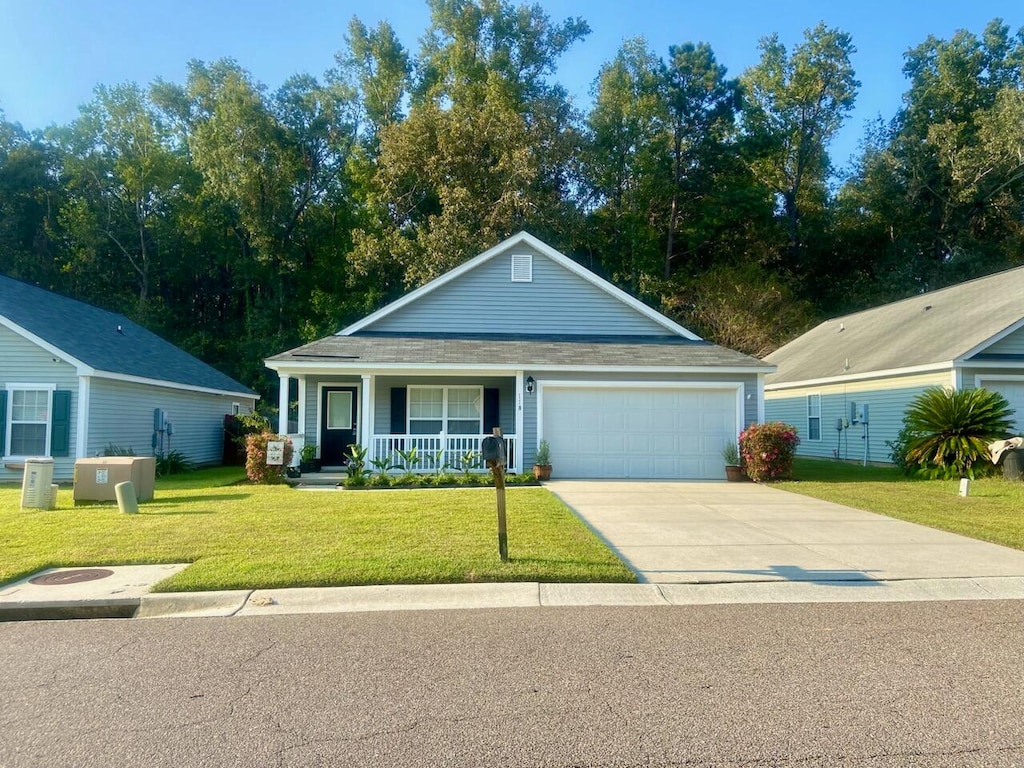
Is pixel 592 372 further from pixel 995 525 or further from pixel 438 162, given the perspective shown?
pixel 438 162

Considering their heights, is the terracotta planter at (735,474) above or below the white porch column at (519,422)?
below

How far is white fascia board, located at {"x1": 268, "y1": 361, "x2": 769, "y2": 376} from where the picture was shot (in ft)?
54.7

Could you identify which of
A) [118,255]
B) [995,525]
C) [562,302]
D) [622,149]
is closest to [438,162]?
[622,149]

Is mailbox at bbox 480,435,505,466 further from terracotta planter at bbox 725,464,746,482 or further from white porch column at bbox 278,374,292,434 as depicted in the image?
terracotta planter at bbox 725,464,746,482

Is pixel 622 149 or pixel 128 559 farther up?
pixel 622 149

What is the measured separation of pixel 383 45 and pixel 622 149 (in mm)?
13452

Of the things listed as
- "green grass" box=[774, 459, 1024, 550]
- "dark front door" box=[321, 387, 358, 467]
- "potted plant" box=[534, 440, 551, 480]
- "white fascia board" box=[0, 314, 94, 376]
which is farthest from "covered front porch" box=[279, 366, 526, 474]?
"green grass" box=[774, 459, 1024, 550]

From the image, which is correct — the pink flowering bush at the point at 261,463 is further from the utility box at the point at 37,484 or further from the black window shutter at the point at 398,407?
the utility box at the point at 37,484

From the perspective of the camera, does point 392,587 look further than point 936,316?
No

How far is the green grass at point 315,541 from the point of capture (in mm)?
7234

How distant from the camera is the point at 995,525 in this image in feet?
33.6

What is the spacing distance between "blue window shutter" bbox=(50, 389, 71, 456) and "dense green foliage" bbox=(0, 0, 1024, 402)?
17025 mm

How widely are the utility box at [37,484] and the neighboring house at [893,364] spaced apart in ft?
61.0

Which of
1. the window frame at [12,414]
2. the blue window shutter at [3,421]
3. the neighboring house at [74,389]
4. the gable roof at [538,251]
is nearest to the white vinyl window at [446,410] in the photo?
the gable roof at [538,251]
